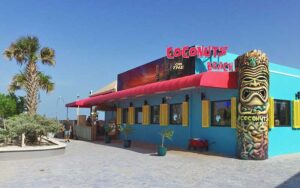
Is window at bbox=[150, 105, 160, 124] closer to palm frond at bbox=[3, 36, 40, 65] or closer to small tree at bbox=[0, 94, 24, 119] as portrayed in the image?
palm frond at bbox=[3, 36, 40, 65]

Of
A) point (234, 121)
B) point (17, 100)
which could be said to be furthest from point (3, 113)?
point (234, 121)

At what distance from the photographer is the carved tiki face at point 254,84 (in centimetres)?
1378

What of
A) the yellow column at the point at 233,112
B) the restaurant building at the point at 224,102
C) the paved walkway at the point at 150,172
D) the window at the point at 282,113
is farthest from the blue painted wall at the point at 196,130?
the window at the point at 282,113

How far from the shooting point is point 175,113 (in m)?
19.6

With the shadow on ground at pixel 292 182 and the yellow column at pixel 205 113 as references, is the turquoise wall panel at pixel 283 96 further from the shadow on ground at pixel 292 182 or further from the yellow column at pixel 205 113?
the shadow on ground at pixel 292 182

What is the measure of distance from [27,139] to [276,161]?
1151 centimetres

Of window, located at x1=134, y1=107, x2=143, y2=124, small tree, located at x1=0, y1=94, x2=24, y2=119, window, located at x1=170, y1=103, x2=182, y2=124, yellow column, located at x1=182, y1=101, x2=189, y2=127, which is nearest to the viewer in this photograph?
yellow column, located at x1=182, y1=101, x2=189, y2=127

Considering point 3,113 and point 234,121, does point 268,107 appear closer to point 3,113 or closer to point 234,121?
point 234,121

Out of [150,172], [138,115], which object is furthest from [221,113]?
[138,115]

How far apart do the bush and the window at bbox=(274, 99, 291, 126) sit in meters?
10.5

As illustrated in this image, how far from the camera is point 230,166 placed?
39.1 feet

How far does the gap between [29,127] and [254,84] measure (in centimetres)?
1015

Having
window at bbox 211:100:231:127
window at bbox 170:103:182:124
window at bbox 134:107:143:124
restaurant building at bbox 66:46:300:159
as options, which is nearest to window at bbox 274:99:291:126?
restaurant building at bbox 66:46:300:159

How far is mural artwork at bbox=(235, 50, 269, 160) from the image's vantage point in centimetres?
1371
